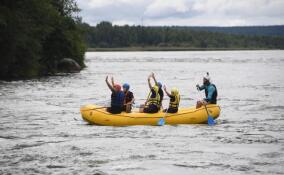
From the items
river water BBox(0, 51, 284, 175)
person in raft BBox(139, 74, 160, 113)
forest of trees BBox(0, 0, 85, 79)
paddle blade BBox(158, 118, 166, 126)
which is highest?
forest of trees BBox(0, 0, 85, 79)

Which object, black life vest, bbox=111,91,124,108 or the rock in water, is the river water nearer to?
black life vest, bbox=111,91,124,108

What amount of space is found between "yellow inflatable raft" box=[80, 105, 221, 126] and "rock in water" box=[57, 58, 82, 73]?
39.5m

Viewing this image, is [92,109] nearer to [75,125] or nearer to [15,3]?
[75,125]

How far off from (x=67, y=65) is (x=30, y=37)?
1613 centimetres

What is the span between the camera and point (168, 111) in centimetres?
2009

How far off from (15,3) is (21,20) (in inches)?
64.0

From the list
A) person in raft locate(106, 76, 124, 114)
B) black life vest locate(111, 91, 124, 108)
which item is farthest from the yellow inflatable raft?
black life vest locate(111, 91, 124, 108)

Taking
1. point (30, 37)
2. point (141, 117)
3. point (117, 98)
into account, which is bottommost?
point (141, 117)

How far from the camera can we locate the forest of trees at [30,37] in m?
40.9

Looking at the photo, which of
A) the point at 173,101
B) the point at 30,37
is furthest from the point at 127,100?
the point at 30,37

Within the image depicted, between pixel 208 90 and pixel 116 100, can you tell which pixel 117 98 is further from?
pixel 208 90

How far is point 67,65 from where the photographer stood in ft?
196

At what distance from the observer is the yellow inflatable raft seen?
65.1ft

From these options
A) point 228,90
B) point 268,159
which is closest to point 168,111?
point 268,159
